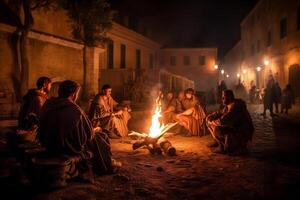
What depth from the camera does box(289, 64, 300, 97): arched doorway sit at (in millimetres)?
24391

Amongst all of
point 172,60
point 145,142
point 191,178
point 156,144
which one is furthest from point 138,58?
point 191,178

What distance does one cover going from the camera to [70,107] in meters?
5.26

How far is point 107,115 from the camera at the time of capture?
1010cm

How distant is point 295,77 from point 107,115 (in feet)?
65.4

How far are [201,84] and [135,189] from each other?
43427mm

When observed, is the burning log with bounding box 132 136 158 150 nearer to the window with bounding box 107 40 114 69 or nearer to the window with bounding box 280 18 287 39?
the window with bounding box 107 40 114 69

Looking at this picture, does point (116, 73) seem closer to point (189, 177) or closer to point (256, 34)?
point (189, 177)

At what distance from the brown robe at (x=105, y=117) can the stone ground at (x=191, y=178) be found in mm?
1461

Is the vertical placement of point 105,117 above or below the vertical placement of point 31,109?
below

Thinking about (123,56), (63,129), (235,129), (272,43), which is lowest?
(235,129)

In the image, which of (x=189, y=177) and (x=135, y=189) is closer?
(x=135, y=189)

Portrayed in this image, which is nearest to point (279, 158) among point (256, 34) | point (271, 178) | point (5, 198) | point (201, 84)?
point (271, 178)

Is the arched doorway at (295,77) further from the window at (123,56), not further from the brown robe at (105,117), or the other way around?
the brown robe at (105,117)

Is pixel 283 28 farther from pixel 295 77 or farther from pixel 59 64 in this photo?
pixel 59 64
